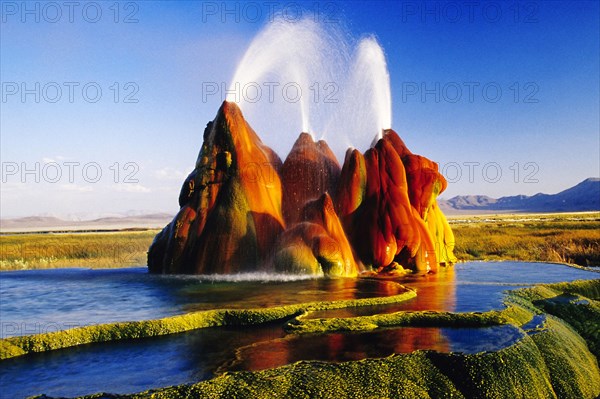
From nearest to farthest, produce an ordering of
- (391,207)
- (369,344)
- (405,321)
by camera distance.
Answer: (369,344), (405,321), (391,207)

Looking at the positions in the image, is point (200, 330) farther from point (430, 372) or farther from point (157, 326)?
point (430, 372)

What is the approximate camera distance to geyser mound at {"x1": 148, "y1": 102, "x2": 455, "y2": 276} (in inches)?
867

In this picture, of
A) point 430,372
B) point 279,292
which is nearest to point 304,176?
point 279,292

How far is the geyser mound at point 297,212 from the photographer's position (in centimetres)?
2202

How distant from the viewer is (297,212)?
24.7m

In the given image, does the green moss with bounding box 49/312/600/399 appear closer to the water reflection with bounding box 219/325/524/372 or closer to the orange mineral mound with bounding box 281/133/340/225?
the water reflection with bounding box 219/325/524/372

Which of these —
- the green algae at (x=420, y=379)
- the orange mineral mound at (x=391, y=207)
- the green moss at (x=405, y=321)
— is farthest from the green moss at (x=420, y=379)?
the orange mineral mound at (x=391, y=207)

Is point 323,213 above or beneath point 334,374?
above

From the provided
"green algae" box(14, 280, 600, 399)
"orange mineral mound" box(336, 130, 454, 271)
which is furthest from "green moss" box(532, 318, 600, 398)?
"orange mineral mound" box(336, 130, 454, 271)

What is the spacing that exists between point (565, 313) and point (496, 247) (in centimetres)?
2642

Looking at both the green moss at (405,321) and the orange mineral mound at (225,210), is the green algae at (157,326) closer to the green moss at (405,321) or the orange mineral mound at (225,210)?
the green moss at (405,321)

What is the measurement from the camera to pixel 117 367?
361 inches

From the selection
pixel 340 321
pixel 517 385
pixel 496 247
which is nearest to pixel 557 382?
pixel 517 385

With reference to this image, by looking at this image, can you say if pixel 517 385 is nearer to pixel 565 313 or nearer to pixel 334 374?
pixel 334 374
